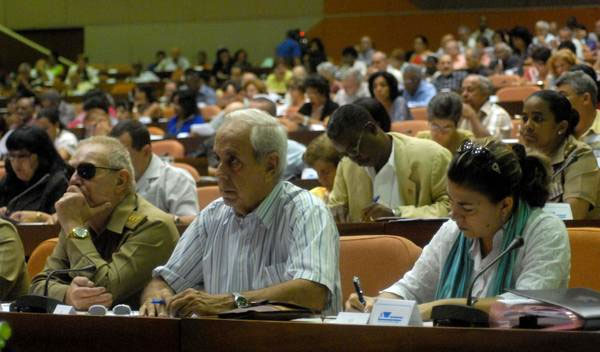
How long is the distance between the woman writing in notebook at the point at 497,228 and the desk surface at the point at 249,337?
0.51 meters

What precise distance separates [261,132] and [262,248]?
1.09 feet

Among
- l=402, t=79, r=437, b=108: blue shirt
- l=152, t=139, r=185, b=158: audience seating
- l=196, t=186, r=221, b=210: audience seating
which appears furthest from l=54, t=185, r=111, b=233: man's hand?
l=402, t=79, r=437, b=108: blue shirt

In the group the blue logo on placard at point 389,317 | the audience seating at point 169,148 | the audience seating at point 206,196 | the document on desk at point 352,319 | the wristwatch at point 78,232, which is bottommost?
the audience seating at point 169,148

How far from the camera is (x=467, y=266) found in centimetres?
308

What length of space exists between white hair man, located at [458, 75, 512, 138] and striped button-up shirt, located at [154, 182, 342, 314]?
433 cm

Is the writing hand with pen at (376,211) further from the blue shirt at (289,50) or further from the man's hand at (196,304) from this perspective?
the blue shirt at (289,50)

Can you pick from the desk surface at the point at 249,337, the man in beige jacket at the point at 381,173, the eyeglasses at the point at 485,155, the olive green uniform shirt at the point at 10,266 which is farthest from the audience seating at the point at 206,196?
the desk surface at the point at 249,337

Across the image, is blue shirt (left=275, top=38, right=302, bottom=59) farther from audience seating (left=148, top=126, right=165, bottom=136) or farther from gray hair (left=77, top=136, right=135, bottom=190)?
gray hair (left=77, top=136, right=135, bottom=190)

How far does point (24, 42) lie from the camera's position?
21.9 meters

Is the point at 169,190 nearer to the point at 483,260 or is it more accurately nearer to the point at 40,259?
the point at 40,259

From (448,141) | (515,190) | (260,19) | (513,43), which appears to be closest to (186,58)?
(260,19)

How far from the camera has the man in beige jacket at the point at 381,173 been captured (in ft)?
15.5

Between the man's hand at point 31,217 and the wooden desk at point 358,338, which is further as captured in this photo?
the man's hand at point 31,217

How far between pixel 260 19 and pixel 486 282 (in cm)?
1913
